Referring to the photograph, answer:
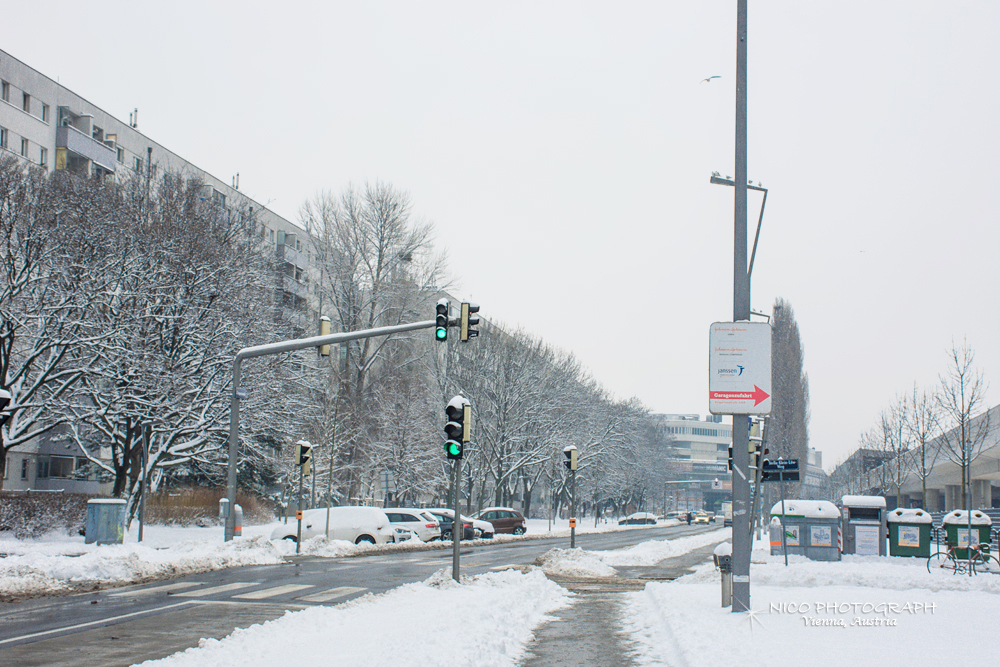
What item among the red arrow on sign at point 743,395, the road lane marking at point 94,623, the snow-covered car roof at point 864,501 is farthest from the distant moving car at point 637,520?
the red arrow on sign at point 743,395

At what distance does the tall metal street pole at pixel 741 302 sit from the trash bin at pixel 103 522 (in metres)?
17.5

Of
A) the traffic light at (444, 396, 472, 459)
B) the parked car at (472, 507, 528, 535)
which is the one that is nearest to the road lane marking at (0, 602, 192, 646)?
the traffic light at (444, 396, 472, 459)

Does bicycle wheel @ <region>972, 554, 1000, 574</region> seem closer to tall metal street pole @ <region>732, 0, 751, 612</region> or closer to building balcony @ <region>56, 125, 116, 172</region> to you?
tall metal street pole @ <region>732, 0, 751, 612</region>

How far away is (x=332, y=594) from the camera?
16062 millimetres

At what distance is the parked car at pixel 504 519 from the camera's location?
48.4 m

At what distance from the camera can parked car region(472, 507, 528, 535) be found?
48.4 metres

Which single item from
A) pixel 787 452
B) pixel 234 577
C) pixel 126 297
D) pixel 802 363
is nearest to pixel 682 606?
pixel 234 577

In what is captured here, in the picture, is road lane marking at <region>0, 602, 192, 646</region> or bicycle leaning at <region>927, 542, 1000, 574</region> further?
bicycle leaning at <region>927, 542, 1000, 574</region>

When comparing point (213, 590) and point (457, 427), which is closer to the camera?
point (457, 427)

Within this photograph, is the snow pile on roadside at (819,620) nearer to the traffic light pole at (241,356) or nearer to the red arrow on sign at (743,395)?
the red arrow on sign at (743,395)

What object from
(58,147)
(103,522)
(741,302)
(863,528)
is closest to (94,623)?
(741,302)

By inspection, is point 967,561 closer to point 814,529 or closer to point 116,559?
point 814,529

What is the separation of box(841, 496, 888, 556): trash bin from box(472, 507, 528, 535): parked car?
2478 cm

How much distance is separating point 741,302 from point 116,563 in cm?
1276
